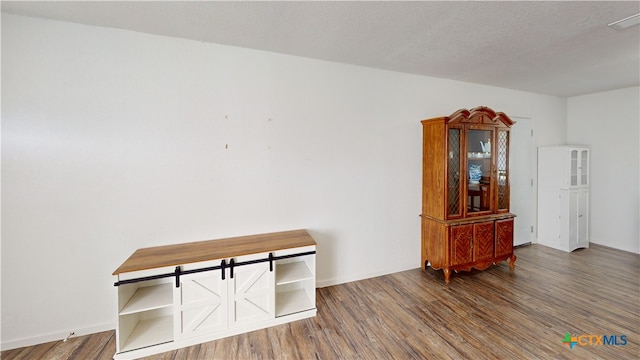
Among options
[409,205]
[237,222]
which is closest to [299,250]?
[237,222]

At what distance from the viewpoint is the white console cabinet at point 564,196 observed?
3.97 meters

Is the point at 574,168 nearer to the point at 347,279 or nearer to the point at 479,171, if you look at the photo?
the point at 479,171

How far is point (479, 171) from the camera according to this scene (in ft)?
10.6

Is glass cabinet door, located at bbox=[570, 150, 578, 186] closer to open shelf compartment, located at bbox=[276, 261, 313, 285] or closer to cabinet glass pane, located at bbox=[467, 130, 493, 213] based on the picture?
cabinet glass pane, located at bbox=[467, 130, 493, 213]

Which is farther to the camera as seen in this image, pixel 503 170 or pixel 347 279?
pixel 503 170

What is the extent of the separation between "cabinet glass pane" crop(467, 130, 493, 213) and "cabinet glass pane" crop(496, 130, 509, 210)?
203 mm

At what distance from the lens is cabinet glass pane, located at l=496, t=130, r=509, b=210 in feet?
10.9

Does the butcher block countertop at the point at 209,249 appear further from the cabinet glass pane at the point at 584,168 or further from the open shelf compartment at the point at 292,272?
the cabinet glass pane at the point at 584,168

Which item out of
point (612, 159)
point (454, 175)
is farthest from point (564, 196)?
point (454, 175)

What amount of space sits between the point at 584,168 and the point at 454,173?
281cm

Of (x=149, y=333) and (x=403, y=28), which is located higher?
(x=403, y=28)

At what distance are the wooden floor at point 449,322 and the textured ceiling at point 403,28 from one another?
2.42 m

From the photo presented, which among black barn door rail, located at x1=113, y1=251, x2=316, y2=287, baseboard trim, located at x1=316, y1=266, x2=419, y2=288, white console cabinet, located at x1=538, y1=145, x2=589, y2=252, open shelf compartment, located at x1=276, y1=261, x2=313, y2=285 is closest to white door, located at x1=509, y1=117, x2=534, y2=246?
white console cabinet, located at x1=538, y1=145, x2=589, y2=252

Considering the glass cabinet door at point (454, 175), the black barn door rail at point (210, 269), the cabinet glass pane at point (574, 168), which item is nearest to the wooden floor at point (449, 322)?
the black barn door rail at point (210, 269)
